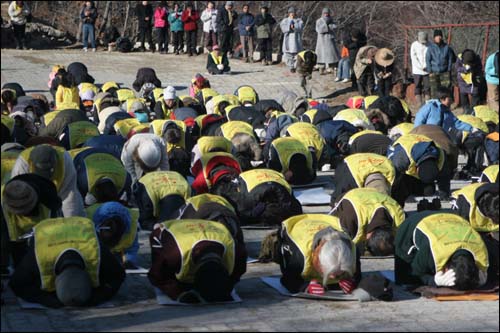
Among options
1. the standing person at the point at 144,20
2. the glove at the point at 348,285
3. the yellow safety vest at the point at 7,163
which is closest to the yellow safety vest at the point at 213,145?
the yellow safety vest at the point at 7,163

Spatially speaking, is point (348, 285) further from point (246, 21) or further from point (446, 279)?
point (246, 21)

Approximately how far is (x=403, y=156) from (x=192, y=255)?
21.1ft

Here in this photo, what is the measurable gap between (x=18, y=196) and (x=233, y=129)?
7426 mm

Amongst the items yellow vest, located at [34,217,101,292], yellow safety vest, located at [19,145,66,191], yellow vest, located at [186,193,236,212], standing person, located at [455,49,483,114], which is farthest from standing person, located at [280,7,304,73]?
yellow vest, located at [34,217,101,292]

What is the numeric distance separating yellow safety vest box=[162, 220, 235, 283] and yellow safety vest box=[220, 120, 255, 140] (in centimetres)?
711

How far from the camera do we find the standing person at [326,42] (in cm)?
2961

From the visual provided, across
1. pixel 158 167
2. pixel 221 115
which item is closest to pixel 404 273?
pixel 158 167

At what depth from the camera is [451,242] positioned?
1085cm

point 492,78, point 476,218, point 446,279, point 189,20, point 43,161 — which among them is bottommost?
point 446,279

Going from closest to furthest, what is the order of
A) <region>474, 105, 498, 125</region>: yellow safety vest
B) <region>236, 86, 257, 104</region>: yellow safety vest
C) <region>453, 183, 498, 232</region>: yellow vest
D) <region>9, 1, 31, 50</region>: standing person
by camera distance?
<region>453, 183, 498, 232</region>: yellow vest → <region>474, 105, 498, 125</region>: yellow safety vest → <region>236, 86, 257, 104</region>: yellow safety vest → <region>9, 1, 31, 50</region>: standing person

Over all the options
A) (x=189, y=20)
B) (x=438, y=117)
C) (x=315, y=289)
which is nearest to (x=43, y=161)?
(x=315, y=289)

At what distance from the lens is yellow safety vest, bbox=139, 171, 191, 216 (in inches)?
527

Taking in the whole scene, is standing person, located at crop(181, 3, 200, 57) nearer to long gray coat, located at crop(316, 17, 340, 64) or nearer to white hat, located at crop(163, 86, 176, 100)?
long gray coat, located at crop(316, 17, 340, 64)

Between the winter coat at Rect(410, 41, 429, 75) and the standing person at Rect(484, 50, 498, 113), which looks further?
the winter coat at Rect(410, 41, 429, 75)
